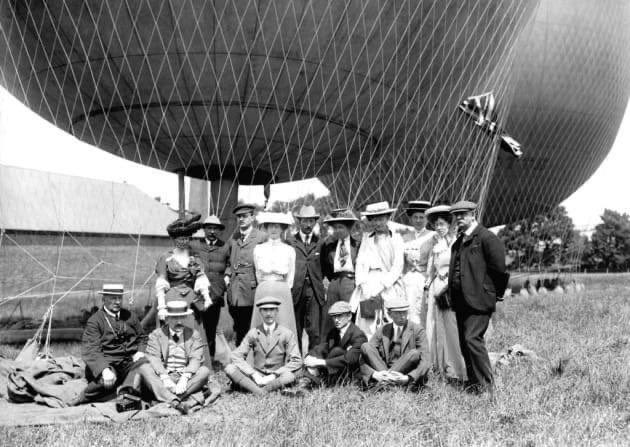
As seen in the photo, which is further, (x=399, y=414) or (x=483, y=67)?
(x=483, y=67)

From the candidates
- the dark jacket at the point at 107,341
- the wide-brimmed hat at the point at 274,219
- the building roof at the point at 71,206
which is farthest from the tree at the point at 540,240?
the dark jacket at the point at 107,341

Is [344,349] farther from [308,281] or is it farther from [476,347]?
[308,281]

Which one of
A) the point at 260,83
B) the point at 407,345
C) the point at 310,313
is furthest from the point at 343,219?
the point at 260,83

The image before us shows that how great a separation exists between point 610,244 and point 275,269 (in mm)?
56798

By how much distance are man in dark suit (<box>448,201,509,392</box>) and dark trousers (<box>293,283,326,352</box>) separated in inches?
73.3

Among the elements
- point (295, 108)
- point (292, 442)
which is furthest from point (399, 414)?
point (295, 108)

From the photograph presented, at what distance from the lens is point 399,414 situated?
4172 millimetres

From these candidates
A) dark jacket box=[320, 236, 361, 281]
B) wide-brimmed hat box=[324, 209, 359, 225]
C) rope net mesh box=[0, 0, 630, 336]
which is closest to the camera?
wide-brimmed hat box=[324, 209, 359, 225]

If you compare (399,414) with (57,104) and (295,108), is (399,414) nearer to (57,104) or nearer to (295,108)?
(295,108)

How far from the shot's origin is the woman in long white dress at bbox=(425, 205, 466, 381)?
5285 mm

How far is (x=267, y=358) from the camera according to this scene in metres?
5.07

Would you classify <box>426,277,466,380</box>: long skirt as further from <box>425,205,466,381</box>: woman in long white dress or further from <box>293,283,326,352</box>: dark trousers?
<box>293,283,326,352</box>: dark trousers

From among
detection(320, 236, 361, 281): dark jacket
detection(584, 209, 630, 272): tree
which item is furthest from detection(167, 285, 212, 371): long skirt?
detection(584, 209, 630, 272): tree

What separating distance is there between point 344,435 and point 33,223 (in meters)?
12.6
